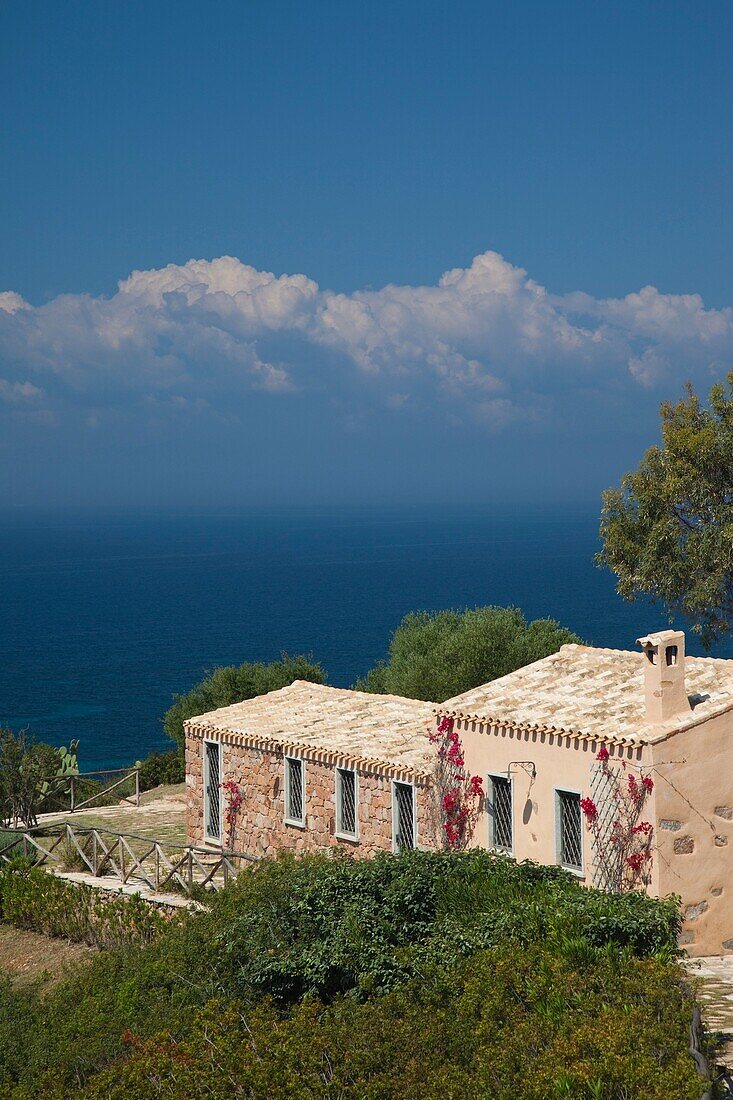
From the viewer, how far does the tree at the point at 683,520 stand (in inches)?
1061

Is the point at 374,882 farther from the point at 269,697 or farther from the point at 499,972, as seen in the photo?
the point at 269,697

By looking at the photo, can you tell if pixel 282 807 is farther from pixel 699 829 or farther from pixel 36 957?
pixel 699 829

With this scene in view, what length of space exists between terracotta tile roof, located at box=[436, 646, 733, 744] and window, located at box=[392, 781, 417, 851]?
1574mm

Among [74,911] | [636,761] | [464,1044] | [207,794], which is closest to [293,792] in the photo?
[207,794]

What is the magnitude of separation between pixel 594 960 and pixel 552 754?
17.0ft

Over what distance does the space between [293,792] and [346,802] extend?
4.90ft

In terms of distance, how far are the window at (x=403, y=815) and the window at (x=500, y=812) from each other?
1663 millimetres

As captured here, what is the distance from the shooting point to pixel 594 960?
12.3 meters

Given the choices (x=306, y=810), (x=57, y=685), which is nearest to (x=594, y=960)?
(x=306, y=810)

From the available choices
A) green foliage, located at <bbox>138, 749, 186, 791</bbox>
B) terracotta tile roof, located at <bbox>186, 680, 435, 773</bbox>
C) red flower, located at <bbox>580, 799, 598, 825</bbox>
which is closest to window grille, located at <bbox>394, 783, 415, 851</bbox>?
terracotta tile roof, located at <bbox>186, 680, 435, 773</bbox>

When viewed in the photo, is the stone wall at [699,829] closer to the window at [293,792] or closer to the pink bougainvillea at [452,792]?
the pink bougainvillea at [452,792]

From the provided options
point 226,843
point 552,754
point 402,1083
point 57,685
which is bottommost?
point 57,685

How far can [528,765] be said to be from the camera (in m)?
17.8

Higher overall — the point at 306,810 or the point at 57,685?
the point at 306,810
